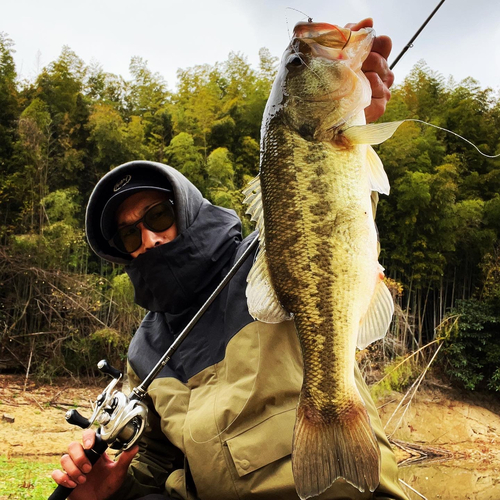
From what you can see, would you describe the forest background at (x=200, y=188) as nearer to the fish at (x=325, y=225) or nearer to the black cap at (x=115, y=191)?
the black cap at (x=115, y=191)

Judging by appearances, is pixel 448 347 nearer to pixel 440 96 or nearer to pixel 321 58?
pixel 440 96

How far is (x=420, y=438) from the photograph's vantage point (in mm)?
12211

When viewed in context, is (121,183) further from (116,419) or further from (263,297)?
(263,297)

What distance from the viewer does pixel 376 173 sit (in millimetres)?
1418

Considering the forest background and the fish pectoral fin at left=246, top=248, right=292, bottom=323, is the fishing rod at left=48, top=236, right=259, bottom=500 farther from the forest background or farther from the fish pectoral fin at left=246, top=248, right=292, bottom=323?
the forest background

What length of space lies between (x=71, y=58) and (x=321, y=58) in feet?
52.6

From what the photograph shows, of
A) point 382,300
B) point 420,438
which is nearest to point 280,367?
point 382,300

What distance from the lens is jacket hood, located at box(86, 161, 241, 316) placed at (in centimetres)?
220

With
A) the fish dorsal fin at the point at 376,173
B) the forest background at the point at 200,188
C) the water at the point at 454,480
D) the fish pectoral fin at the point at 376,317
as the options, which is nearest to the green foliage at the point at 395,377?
the forest background at the point at 200,188

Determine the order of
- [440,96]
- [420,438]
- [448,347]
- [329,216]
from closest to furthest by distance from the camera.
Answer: [329,216]
[420,438]
[448,347]
[440,96]

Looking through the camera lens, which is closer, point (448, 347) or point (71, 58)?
point (448, 347)

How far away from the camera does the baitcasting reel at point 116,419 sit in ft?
6.04

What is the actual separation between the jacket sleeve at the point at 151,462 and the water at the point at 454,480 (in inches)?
298

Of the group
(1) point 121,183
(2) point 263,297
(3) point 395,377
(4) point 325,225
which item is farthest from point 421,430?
(4) point 325,225
